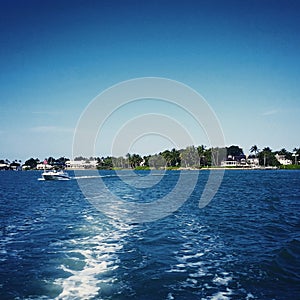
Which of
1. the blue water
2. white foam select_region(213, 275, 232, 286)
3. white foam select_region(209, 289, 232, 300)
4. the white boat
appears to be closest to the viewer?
white foam select_region(209, 289, 232, 300)

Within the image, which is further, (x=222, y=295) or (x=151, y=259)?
(x=151, y=259)

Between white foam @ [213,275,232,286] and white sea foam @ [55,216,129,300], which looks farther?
white foam @ [213,275,232,286]

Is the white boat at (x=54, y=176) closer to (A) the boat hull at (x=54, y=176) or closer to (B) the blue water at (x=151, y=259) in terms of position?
(A) the boat hull at (x=54, y=176)

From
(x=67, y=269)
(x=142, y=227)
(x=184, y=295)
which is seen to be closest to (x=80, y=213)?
(x=142, y=227)

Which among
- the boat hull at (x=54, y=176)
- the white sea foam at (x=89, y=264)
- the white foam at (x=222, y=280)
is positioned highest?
the boat hull at (x=54, y=176)

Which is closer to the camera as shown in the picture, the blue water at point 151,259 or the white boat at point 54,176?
the blue water at point 151,259

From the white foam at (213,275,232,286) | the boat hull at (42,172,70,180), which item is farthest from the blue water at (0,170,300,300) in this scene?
the boat hull at (42,172,70,180)

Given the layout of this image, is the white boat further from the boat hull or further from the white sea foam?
the white sea foam

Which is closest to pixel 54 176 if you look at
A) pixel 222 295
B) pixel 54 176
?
pixel 54 176

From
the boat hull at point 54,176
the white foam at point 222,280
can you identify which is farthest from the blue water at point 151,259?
the boat hull at point 54,176

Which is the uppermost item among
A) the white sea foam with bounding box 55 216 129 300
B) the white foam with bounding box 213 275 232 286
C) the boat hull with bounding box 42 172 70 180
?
the boat hull with bounding box 42 172 70 180

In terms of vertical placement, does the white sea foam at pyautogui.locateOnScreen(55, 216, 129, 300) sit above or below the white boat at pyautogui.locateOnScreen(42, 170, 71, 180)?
below

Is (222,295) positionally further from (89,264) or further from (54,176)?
(54,176)

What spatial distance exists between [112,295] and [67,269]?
132 inches
